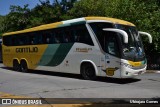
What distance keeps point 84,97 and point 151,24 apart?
1334 cm

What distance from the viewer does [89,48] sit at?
1579 centimetres

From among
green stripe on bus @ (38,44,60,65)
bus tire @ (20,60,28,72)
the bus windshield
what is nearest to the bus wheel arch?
the bus windshield

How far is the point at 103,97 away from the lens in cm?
1095

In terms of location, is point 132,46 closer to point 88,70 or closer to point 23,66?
point 88,70

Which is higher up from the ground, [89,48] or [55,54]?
[89,48]

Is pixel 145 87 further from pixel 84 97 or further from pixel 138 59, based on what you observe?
pixel 84 97

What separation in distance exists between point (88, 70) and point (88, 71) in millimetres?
50

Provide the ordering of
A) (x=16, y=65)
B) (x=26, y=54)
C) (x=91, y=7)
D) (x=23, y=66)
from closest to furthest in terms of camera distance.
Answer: (x=26, y=54) → (x=23, y=66) → (x=16, y=65) → (x=91, y=7)

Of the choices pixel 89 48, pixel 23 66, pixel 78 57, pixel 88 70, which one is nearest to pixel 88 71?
pixel 88 70

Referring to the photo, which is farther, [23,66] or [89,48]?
[23,66]

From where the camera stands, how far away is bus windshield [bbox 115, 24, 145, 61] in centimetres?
1455

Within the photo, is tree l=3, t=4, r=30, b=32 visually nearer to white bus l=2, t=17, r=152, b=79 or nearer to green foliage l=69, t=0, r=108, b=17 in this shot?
green foliage l=69, t=0, r=108, b=17

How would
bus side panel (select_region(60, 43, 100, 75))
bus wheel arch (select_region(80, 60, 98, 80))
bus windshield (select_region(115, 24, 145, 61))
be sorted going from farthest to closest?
bus wheel arch (select_region(80, 60, 98, 80))
bus side panel (select_region(60, 43, 100, 75))
bus windshield (select_region(115, 24, 145, 61))

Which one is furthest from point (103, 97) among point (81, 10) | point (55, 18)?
point (55, 18)
